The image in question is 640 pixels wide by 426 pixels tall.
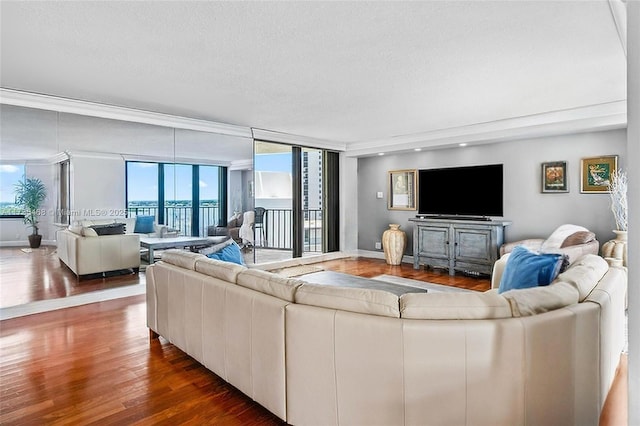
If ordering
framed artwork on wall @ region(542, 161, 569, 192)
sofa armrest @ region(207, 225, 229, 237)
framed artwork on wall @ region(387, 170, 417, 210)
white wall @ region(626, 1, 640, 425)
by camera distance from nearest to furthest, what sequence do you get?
white wall @ region(626, 1, 640, 425), framed artwork on wall @ region(542, 161, 569, 192), sofa armrest @ region(207, 225, 229, 237), framed artwork on wall @ region(387, 170, 417, 210)

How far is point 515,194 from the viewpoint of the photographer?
17.6 feet

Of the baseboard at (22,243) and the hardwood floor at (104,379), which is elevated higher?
the baseboard at (22,243)

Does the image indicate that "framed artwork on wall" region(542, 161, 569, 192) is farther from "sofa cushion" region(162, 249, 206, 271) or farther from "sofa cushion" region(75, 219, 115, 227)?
"sofa cushion" region(75, 219, 115, 227)

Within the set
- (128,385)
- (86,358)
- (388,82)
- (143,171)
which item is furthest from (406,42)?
(143,171)

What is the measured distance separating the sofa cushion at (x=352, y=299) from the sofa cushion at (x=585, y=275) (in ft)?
3.08

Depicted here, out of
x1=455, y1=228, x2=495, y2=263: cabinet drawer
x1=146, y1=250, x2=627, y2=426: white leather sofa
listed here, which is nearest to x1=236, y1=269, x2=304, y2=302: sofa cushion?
x1=146, y1=250, x2=627, y2=426: white leather sofa

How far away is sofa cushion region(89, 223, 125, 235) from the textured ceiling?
4.88ft

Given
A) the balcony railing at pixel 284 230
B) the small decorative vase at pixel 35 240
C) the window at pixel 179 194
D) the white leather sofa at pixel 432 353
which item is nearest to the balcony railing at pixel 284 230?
the balcony railing at pixel 284 230

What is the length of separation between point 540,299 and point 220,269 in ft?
5.71

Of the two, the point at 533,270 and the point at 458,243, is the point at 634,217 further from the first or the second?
the point at 458,243

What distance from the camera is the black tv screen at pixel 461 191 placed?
5.57 metres

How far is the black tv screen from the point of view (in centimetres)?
557

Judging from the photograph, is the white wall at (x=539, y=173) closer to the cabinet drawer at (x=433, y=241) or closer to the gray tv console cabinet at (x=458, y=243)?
the gray tv console cabinet at (x=458, y=243)

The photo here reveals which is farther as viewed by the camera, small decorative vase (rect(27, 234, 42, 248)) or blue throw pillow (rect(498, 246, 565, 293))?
small decorative vase (rect(27, 234, 42, 248))
